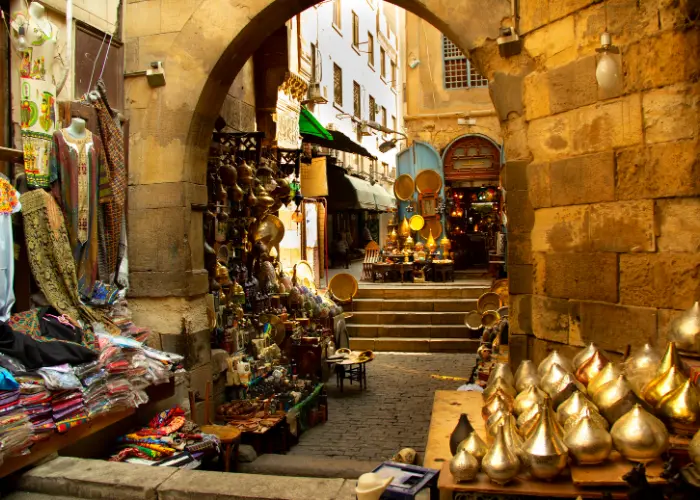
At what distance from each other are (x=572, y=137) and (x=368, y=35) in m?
22.1

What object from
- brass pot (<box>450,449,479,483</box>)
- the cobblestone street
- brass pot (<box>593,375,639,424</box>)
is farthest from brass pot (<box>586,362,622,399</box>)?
the cobblestone street

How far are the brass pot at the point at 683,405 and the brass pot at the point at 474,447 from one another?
0.79 metres

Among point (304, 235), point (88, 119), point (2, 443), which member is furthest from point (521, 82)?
point (304, 235)

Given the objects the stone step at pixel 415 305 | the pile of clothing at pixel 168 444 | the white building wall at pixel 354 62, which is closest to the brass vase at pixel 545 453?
the pile of clothing at pixel 168 444

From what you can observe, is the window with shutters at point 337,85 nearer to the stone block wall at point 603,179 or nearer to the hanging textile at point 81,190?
the hanging textile at point 81,190

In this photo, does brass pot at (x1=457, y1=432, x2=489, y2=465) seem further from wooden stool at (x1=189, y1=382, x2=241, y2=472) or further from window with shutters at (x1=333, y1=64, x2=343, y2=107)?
window with shutters at (x1=333, y1=64, x2=343, y2=107)

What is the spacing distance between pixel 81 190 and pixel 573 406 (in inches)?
167

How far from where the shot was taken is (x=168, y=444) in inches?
185

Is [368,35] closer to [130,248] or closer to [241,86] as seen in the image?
[241,86]

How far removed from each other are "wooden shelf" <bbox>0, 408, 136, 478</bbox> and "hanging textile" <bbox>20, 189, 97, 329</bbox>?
0.86 m

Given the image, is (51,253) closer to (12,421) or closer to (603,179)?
(12,421)

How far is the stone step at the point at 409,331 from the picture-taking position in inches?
Result: 444

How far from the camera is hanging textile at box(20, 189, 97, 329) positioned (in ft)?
15.4

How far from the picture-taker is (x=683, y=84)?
3766 mm
